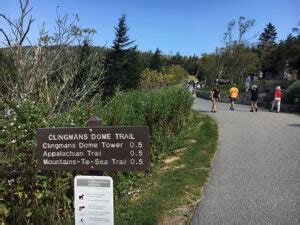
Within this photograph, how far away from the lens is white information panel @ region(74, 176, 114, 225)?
4.30 meters

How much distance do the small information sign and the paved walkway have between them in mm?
2375

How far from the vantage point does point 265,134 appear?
1492 cm

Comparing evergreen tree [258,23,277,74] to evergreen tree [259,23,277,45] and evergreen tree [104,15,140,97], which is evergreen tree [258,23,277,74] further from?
evergreen tree [104,15,140,97]

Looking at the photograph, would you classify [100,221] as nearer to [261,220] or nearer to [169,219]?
[169,219]

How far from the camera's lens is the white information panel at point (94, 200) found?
4.30 m

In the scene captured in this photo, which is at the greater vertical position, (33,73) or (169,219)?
(33,73)

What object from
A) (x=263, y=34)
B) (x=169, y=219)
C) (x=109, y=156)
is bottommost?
(x=169, y=219)

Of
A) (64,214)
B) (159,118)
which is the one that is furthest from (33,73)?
(64,214)

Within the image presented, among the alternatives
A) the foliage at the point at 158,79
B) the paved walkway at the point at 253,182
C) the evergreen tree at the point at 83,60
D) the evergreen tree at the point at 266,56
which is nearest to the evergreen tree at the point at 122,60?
the foliage at the point at 158,79

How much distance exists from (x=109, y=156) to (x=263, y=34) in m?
95.6

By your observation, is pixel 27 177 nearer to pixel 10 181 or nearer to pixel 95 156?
pixel 10 181

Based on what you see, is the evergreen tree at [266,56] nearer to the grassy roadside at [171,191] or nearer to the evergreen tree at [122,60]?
the evergreen tree at [122,60]

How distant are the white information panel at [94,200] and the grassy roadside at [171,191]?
194 centimetres

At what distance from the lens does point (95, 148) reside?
4.39m
